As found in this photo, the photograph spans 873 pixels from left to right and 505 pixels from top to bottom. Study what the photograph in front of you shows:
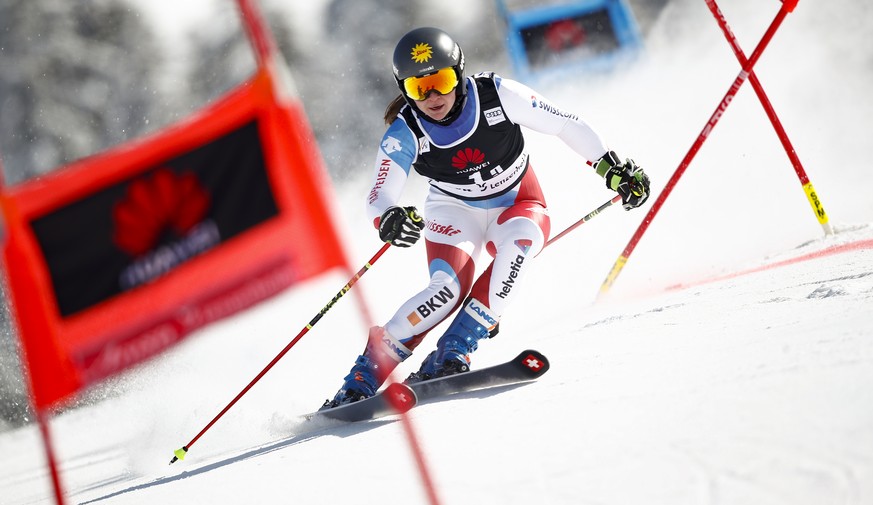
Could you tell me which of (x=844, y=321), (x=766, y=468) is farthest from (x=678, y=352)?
(x=766, y=468)

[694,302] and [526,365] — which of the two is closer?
[526,365]

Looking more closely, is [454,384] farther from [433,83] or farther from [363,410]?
[433,83]

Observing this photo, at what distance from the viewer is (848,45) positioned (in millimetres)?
10773

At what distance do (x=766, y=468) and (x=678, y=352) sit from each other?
1181mm

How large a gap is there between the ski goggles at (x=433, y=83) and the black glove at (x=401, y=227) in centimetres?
54

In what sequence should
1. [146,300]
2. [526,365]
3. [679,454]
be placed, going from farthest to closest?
[526,365] < [146,300] < [679,454]

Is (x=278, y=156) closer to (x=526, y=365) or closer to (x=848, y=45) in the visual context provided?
(x=526, y=365)

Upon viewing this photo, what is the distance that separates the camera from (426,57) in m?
3.37

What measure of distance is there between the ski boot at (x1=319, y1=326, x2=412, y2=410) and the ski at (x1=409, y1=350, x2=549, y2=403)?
0.21m

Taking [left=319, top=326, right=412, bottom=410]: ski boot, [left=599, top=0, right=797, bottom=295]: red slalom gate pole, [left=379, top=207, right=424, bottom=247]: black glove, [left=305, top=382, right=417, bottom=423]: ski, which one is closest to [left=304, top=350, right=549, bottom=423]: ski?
[left=305, top=382, right=417, bottom=423]: ski

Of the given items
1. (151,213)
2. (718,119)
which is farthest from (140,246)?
(718,119)

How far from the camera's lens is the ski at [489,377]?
3027 millimetres

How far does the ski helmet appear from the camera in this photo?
337 centimetres

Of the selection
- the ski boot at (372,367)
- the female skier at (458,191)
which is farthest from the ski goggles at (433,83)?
the ski boot at (372,367)
